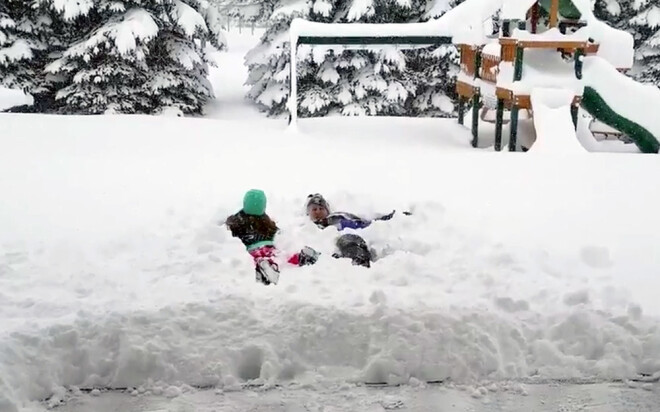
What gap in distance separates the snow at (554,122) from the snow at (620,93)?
0.51 m

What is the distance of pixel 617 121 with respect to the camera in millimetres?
9945

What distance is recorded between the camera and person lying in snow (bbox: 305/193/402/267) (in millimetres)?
4465

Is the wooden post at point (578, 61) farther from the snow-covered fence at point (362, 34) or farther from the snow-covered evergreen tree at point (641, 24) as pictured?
the snow-covered evergreen tree at point (641, 24)

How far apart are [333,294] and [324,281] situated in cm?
20

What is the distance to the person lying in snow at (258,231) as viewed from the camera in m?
4.39

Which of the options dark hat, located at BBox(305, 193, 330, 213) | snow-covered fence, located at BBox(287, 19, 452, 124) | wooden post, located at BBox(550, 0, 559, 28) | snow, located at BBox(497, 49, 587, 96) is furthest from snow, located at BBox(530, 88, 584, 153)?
dark hat, located at BBox(305, 193, 330, 213)

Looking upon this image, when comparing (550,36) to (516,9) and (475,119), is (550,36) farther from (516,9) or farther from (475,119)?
(475,119)

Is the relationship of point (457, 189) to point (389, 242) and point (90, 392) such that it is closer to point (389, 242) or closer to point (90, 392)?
point (389, 242)

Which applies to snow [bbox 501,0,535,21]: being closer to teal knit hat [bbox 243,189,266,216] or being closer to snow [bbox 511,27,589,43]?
snow [bbox 511,27,589,43]

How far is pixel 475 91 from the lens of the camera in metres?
11.3

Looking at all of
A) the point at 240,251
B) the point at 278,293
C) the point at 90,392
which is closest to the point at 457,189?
the point at 240,251

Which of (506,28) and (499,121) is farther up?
(506,28)

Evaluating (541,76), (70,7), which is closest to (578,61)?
(541,76)

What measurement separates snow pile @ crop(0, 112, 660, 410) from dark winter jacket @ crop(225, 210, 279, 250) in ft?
0.38
